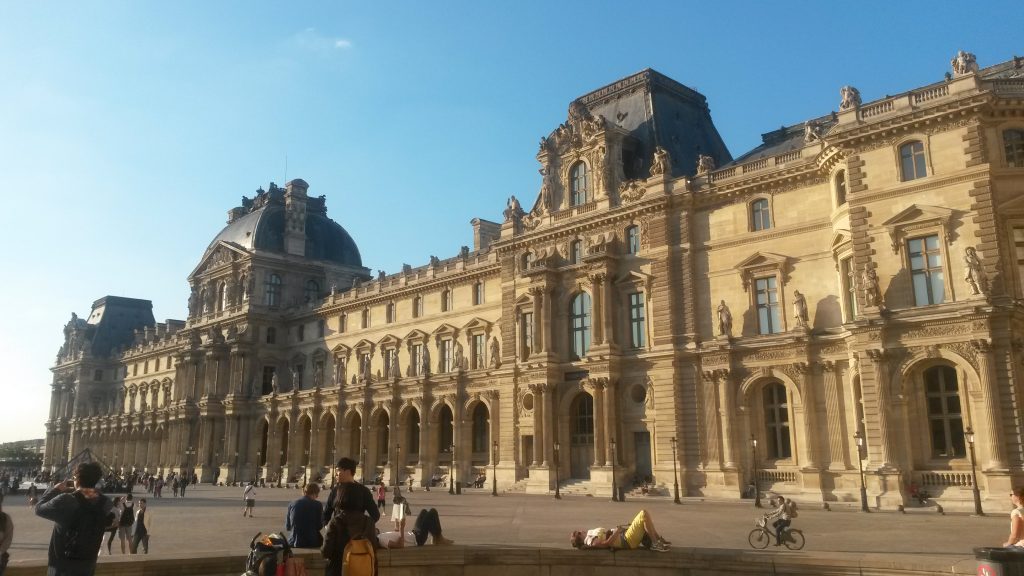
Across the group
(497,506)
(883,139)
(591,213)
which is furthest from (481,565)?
(591,213)

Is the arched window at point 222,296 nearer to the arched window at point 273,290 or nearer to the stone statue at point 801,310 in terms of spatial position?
the arched window at point 273,290

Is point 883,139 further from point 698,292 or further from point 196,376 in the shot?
point 196,376

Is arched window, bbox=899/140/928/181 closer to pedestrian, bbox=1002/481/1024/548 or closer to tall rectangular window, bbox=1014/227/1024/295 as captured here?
tall rectangular window, bbox=1014/227/1024/295

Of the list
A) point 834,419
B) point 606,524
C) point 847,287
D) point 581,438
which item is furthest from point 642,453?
point 606,524

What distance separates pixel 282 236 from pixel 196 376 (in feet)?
57.9

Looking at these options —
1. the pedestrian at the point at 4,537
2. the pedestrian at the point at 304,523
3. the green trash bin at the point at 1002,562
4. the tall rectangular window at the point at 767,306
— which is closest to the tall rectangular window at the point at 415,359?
the tall rectangular window at the point at 767,306

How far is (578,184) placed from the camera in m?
51.3

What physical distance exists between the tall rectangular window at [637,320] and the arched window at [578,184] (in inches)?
312

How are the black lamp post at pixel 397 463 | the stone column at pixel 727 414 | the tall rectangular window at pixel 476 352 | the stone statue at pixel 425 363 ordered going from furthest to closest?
the stone statue at pixel 425 363, the tall rectangular window at pixel 476 352, the black lamp post at pixel 397 463, the stone column at pixel 727 414

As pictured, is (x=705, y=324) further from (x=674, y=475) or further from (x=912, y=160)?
(x=912, y=160)

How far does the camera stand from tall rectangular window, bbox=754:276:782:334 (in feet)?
135

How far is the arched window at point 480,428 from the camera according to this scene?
57.5m

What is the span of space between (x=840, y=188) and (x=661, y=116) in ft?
53.6

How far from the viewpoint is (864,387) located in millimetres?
33719
